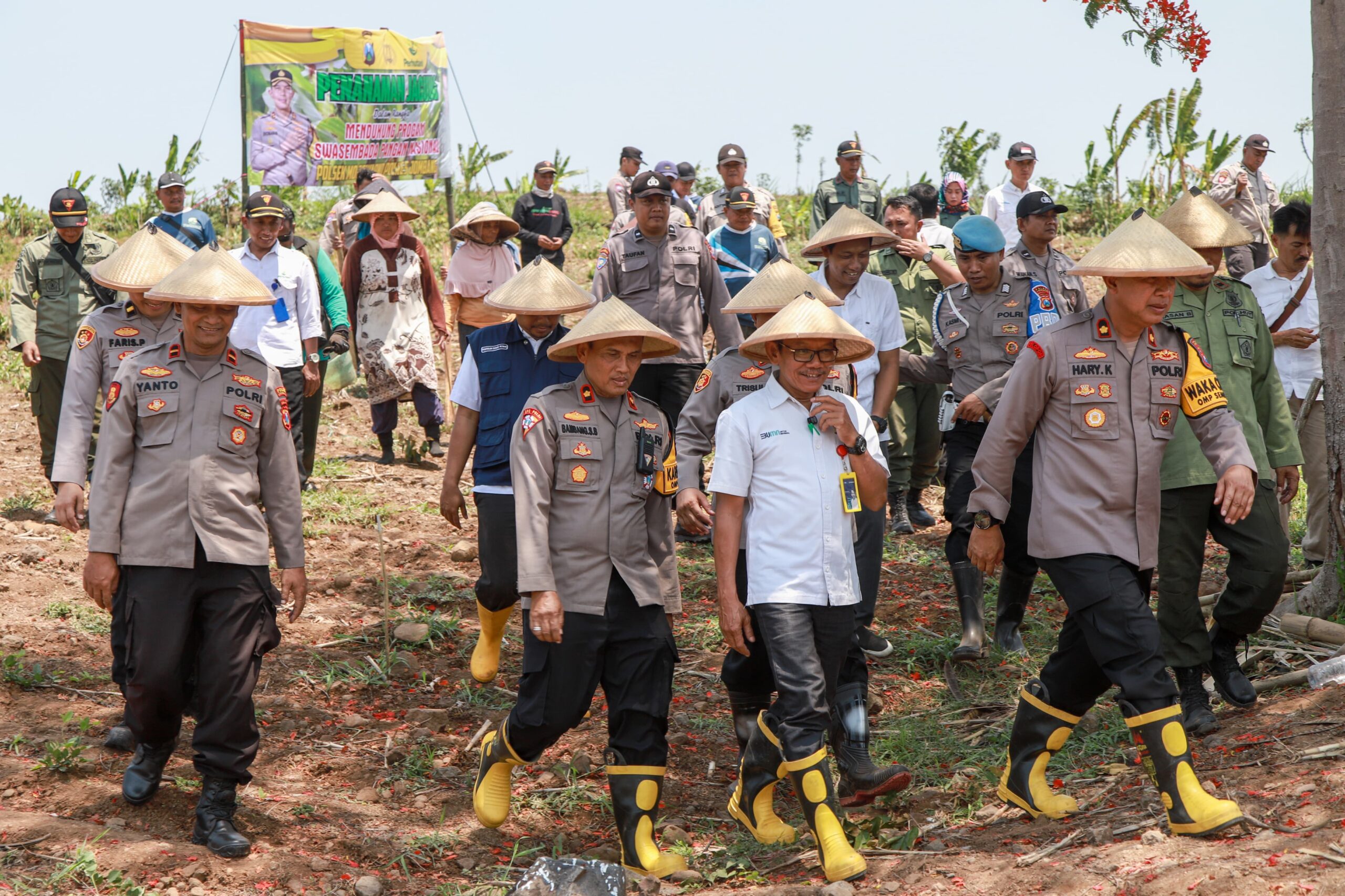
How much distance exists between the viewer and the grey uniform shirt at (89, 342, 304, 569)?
15.5 ft

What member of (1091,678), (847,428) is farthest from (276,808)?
(1091,678)

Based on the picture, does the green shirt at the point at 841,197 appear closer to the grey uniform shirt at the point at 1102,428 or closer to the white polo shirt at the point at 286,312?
the white polo shirt at the point at 286,312

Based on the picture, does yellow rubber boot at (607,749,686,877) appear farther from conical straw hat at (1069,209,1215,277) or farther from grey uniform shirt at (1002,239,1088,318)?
grey uniform shirt at (1002,239,1088,318)

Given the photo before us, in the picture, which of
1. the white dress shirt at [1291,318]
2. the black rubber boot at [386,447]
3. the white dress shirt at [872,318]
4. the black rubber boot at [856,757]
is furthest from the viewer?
the black rubber boot at [386,447]

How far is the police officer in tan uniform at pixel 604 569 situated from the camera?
186 inches

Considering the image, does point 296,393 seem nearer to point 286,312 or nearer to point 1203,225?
point 286,312

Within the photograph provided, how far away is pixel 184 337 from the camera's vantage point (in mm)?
4852

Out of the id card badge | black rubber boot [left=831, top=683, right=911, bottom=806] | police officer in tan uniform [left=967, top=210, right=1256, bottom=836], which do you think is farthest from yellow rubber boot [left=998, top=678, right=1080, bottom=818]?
the id card badge

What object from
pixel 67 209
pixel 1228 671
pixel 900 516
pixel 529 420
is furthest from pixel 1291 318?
pixel 67 209

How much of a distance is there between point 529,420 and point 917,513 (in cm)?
560

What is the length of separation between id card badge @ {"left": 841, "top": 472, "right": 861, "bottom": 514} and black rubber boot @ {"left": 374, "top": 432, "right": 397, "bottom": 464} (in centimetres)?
731

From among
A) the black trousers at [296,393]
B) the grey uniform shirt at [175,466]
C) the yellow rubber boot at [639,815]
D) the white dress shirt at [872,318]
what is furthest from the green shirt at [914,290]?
the grey uniform shirt at [175,466]

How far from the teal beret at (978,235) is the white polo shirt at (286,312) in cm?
463

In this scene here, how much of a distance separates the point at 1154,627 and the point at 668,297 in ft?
14.6
